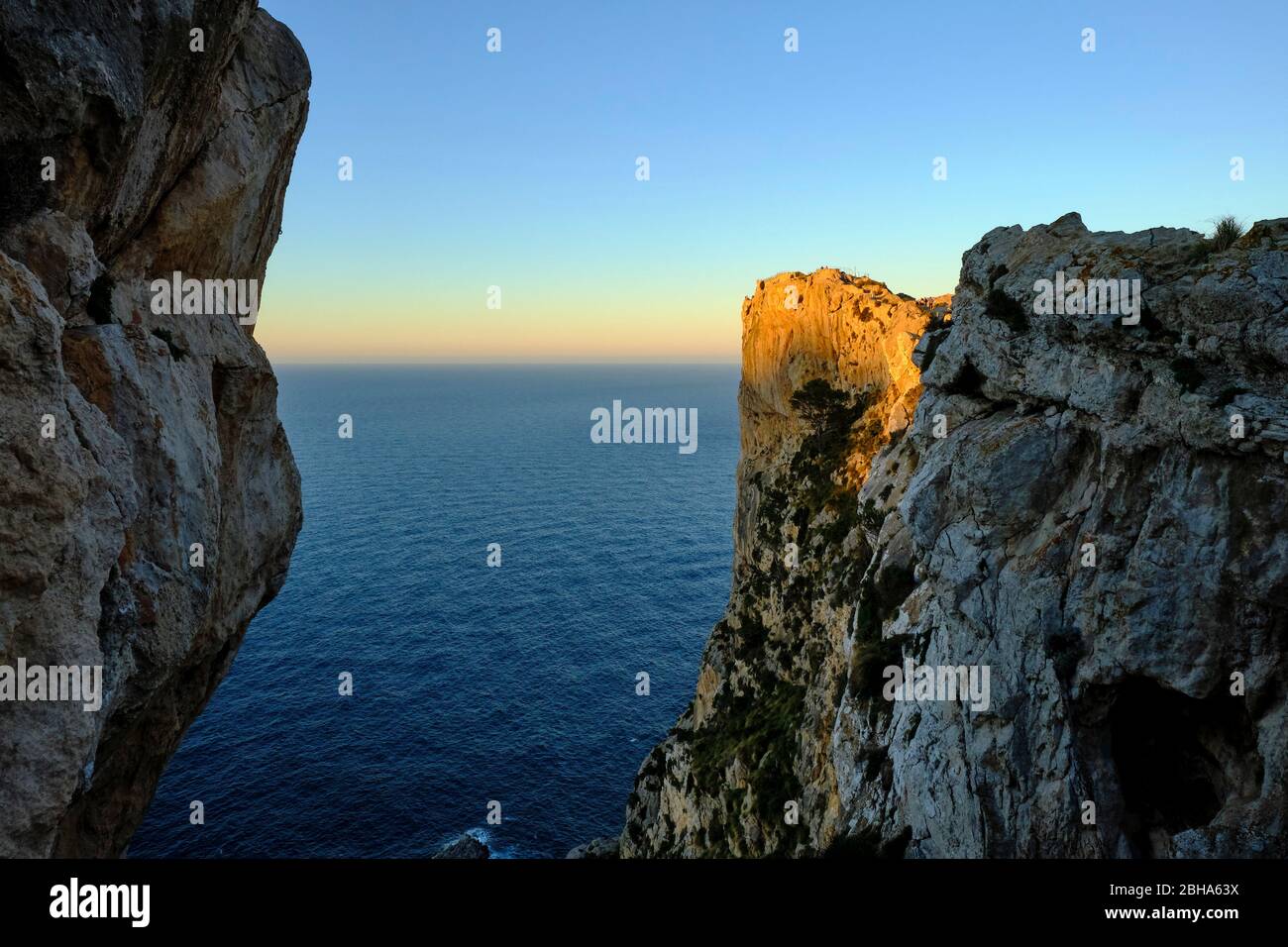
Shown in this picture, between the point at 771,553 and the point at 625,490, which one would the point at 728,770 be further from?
the point at 625,490

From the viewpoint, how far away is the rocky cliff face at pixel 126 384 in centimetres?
1541

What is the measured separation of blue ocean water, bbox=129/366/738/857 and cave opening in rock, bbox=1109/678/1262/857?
155 feet

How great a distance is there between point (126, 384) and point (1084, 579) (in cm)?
2722

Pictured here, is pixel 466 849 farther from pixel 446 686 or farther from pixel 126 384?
pixel 126 384

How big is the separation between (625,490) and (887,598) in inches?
4856

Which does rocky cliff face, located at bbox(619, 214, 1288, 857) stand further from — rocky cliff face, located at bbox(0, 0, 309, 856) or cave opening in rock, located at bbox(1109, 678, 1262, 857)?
rocky cliff face, located at bbox(0, 0, 309, 856)

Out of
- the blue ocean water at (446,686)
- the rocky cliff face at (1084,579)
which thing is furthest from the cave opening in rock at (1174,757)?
the blue ocean water at (446,686)

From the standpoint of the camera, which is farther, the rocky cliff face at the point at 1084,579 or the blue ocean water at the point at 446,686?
the blue ocean water at the point at 446,686

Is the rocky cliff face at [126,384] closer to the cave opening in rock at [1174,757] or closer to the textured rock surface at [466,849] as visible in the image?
the cave opening in rock at [1174,757]

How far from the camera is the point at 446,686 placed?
76.9 m

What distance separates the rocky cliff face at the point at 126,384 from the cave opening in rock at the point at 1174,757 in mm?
26034

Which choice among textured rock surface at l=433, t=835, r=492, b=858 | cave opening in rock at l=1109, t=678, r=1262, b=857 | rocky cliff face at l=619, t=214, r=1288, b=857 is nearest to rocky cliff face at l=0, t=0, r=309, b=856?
rocky cliff face at l=619, t=214, r=1288, b=857

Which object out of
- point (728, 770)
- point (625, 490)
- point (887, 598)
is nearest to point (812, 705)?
point (728, 770)

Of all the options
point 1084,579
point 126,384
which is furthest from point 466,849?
point 1084,579
